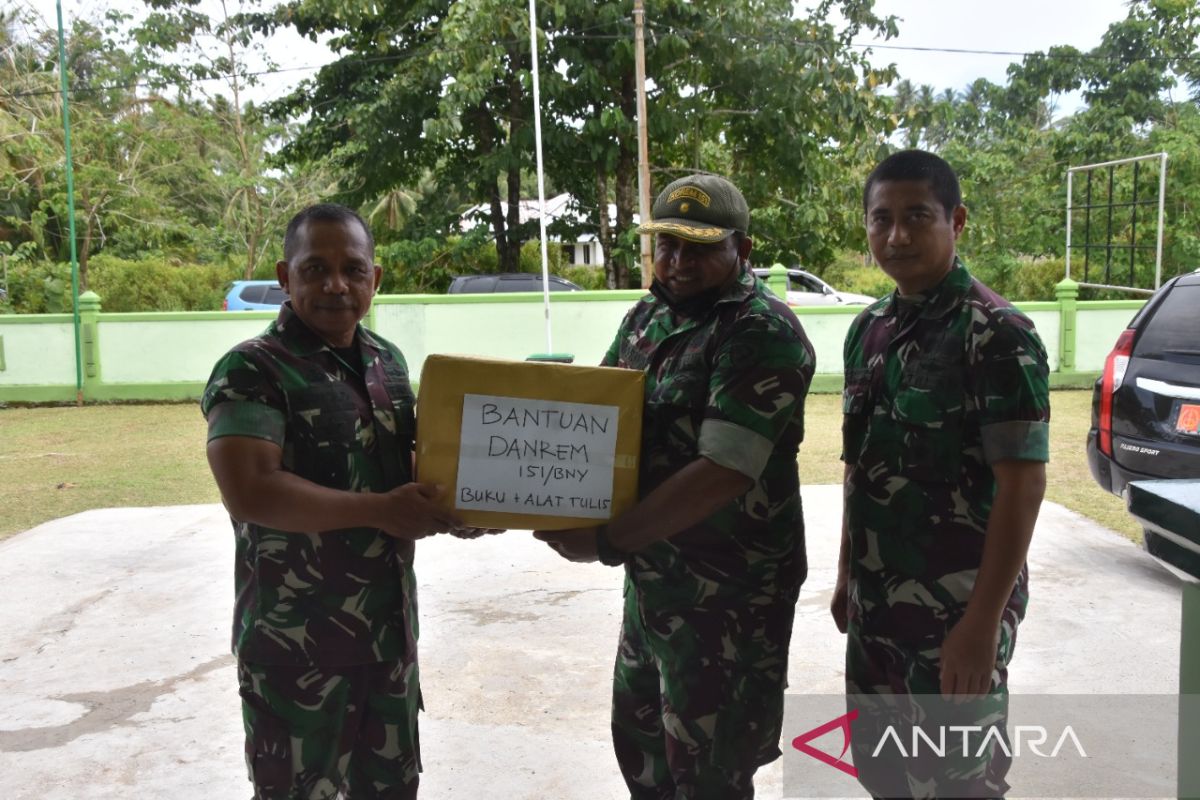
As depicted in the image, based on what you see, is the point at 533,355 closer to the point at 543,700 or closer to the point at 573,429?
the point at 543,700

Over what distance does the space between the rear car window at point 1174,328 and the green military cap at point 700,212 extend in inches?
135

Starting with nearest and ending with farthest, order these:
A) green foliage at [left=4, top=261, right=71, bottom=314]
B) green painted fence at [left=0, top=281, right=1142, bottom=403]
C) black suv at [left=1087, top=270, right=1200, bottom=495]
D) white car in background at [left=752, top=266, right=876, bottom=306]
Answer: black suv at [left=1087, top=270, right=1200, bottom=495], green painted fence at [left=0, top=281, right=1142, bottom=403], white car in background at [left=752, top=266, right=876, bottom=306], green foliage at [left=4, top=261, right=71, bottom=314]

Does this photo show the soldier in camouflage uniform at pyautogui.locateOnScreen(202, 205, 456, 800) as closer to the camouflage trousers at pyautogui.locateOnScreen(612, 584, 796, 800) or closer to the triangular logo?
the camouflage trousers at pyautogui.locateOnScreen(612, 584, 796, 800)

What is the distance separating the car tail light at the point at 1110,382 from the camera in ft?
15.6

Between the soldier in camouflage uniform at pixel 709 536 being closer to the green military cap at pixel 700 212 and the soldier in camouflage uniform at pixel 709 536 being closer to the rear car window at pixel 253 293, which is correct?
the green military cap at pixel 700 212

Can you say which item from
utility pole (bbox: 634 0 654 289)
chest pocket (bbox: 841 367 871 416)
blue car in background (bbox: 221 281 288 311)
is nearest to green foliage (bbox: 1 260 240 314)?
blue car in background (bbox: 221 281 288 311)

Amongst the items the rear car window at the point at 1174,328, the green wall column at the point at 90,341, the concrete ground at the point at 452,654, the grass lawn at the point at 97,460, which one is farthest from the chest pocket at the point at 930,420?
the green wall column at the point at 90,341

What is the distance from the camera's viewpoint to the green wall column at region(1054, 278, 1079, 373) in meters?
12.4

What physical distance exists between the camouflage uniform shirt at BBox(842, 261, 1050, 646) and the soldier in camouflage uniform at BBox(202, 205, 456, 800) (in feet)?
2.79

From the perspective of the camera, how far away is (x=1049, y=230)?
1992 centimetres

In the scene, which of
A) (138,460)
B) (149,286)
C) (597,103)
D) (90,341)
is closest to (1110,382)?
(138,460)

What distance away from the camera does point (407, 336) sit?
12.5 metres

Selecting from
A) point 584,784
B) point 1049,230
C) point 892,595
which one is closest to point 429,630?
point 584,784

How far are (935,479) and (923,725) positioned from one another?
0.47 m
